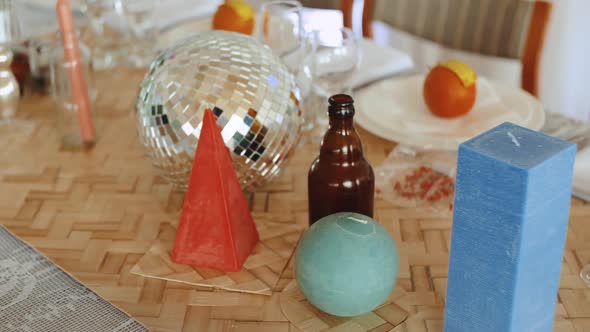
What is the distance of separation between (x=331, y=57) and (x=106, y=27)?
635mm

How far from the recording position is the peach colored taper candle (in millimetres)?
916

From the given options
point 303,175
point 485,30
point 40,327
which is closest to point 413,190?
point 303,175

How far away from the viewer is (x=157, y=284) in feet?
2.25

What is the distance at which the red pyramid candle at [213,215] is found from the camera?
663 millimetres

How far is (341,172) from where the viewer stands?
0.68 metres

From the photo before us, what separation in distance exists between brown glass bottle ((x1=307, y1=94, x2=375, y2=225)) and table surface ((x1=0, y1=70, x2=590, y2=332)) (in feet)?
0.28

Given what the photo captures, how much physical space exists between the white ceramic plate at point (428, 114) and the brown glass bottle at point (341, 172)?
0.76 ft

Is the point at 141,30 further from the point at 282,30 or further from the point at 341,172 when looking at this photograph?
the point at 341,172

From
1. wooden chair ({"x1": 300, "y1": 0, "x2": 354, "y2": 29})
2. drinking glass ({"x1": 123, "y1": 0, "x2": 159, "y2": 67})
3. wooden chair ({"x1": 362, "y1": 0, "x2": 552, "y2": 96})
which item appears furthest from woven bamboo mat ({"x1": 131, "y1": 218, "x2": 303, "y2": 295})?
wooden chair ({"x1": 300, "y1": 0, "x2": 354, "y2": 29})

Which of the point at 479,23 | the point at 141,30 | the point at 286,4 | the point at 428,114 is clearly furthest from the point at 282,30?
the point at 479,23

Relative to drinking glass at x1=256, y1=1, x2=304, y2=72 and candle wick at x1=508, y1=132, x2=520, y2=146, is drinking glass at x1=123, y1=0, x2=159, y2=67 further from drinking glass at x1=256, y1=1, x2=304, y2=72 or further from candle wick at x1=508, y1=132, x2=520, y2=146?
Result: candle wick at x1=508, y1=132, x2=520, y2=146

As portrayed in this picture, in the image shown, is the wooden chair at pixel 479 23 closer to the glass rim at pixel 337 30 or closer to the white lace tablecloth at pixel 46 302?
the glass rim at pixel 337 30

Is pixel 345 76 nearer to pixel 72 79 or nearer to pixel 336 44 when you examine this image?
pixel 336 44

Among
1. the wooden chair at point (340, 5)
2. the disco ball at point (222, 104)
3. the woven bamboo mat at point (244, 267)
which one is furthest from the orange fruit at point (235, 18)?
the wooden chair at point (340, 5)
